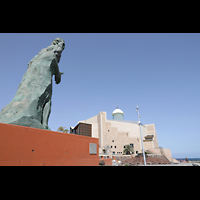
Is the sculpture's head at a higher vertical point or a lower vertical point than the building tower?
lower

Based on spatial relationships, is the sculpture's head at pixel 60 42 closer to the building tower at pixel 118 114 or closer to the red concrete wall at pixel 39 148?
the red concrete wall at pixel 39 148

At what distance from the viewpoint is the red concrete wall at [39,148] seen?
A: 11.9 ft

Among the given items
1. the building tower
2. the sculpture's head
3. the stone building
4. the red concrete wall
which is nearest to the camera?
the red concrete wall

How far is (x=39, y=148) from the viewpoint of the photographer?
423 centimetres

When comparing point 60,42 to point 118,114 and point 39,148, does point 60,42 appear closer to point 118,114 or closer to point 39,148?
point 39,148

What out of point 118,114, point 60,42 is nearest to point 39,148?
point 60,42

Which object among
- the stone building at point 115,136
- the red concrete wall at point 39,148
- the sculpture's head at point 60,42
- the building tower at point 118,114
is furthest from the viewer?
the building tower at point 118,114

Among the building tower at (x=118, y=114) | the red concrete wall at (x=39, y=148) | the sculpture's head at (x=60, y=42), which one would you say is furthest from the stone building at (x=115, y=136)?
the red concrete wall at (x=39, y=148)

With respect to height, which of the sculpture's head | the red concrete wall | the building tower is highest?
the building tower

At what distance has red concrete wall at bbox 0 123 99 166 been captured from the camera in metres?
3.63

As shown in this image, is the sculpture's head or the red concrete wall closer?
the red concrete wall

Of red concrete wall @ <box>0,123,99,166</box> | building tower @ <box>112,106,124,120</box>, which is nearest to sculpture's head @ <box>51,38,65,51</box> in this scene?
red concrete wall @ <box>0,123,99,166</box>

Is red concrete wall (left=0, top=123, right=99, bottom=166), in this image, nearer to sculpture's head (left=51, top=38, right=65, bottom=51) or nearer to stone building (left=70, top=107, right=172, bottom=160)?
sculpture's head (left=51, top=38, right=65, bottom=51)
